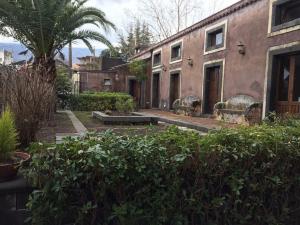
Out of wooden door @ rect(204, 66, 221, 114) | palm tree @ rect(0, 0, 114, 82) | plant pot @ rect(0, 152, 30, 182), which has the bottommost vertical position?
plant pot @ rect(0, 152, 30, 182)

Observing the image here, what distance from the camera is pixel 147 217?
7.81ft

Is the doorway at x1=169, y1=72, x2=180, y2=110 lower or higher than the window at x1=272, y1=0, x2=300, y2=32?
lower

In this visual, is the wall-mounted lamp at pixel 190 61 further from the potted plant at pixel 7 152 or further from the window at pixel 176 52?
the potted plant at pixel 7 152

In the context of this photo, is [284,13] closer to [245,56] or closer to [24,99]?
[245,56]

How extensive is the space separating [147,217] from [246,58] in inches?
417

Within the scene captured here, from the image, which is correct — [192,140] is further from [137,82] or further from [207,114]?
[137,82]

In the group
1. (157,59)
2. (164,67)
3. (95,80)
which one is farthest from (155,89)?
(95,80)

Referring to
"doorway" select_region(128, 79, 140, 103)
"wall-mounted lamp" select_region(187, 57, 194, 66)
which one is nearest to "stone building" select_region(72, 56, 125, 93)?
"doorway" select_region(128, 79, 140, 103)

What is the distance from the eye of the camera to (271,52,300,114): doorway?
32.4ft

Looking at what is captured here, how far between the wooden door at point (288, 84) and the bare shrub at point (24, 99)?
753 centimetres

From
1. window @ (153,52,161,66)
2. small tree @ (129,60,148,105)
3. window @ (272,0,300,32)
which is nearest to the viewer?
window @ (272,0,300,32)

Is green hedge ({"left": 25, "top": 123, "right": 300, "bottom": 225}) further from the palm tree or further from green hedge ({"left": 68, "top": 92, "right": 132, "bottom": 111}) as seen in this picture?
green hedge ({"left": 68, "top": 92, "right": 132, "bottom": 111})

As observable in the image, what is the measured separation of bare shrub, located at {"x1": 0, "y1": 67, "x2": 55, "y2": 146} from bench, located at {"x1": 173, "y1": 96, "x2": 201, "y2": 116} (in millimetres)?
10591

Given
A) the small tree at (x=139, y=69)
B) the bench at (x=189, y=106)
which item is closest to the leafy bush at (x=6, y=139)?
the bench at (x=189, y=106)
